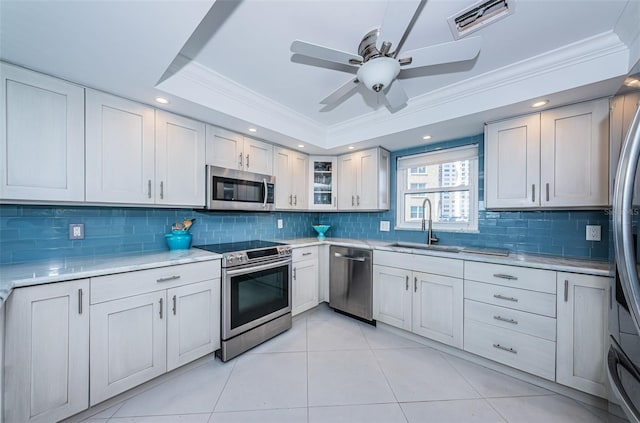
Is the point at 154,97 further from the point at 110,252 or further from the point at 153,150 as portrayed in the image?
the point at 110,252

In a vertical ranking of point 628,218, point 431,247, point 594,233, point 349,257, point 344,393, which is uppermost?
point 628,218

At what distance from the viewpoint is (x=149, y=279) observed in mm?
1700

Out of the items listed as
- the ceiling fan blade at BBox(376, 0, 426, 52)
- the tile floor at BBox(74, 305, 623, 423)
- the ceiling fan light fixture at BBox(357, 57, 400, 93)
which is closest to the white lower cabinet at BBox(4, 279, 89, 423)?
the tile floor at BBox(74, 305, 623, 423)

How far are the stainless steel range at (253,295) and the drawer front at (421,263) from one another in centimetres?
108

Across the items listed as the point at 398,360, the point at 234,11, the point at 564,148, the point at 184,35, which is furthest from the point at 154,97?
the point at 564,148

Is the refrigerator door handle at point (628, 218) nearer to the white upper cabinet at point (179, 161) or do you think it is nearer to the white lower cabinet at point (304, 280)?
the white lower cabinet at point (304, 280)

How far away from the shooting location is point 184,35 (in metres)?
1.25

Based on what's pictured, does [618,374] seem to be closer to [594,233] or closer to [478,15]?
[594,233]

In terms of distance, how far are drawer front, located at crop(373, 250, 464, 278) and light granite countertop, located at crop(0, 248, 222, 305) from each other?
1719 mm

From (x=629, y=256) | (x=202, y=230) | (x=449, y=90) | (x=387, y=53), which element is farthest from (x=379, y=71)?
(x=202, y=230)

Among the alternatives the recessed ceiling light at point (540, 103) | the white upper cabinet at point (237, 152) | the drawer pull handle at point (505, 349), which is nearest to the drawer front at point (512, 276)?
the drawer pull handle at point (505, 349)

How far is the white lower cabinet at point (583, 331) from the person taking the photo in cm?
157

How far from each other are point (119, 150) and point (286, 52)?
1.49 meters

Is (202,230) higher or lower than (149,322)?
higher
